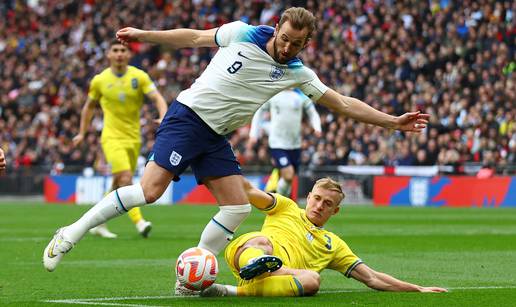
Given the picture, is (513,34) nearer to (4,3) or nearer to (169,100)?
(169,100)

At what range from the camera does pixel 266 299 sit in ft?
26.3

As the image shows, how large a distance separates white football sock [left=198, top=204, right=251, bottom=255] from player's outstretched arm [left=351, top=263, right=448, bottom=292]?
A: 3.34 ft

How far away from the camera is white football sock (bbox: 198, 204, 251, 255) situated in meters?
8.48

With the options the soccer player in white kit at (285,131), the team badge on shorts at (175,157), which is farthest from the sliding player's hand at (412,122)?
the soccer player in white kit at (285,131)

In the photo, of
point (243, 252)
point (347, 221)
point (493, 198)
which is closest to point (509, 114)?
point (493, 198)

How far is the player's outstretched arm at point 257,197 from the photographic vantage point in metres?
8.57

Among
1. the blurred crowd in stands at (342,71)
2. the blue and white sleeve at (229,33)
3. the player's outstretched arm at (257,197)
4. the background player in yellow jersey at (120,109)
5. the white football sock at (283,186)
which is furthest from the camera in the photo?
the blurred crowd in stands at (342,71)

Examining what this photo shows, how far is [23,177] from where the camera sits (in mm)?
35031

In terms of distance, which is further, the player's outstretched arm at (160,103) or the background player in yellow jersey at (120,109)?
the background player in yellow jersey at (120,109)

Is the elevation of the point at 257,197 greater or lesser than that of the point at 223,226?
greater

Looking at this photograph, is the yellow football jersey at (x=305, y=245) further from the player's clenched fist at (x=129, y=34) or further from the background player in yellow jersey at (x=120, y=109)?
the background player in yellow jersey at (x=120, y=109)

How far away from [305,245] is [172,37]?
1954 millimetres

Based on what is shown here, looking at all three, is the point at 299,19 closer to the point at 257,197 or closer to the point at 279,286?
the point at 257,197

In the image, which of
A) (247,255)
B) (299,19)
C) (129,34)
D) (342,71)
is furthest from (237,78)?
(342,71)
